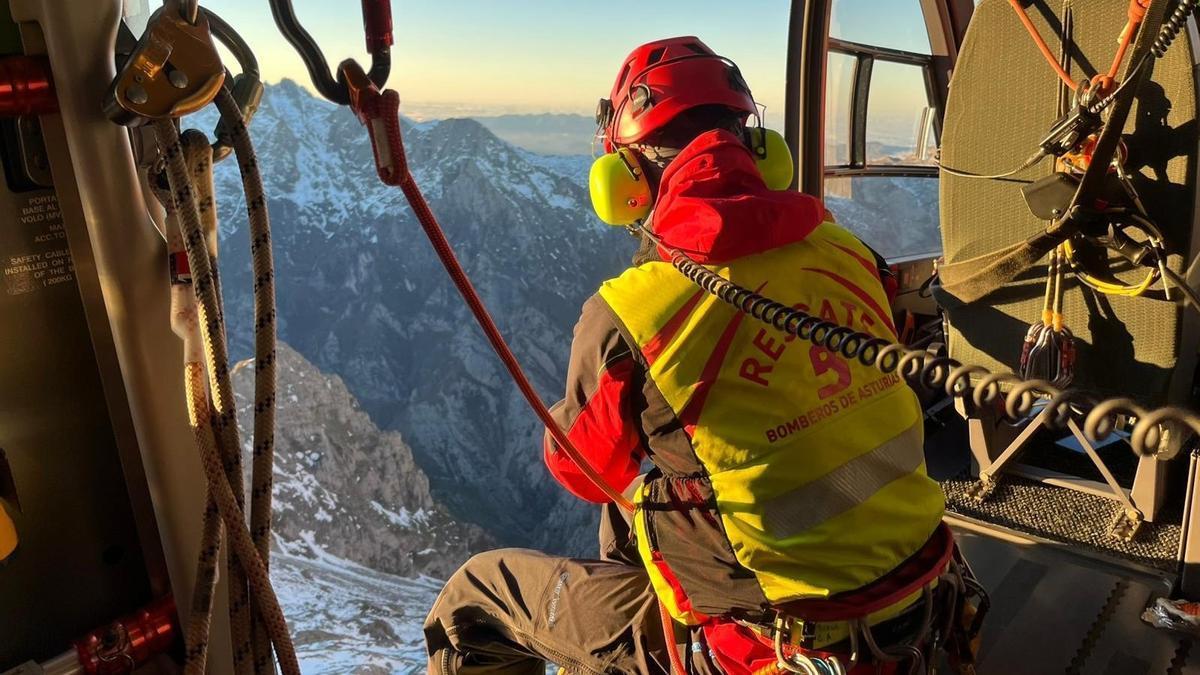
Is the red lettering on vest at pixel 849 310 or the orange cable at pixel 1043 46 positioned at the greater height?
the orange cable at pixel 1043 46

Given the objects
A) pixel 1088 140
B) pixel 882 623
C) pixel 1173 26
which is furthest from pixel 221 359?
pixel 1088 140

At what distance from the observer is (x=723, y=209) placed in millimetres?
1251

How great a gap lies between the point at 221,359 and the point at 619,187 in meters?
0.97

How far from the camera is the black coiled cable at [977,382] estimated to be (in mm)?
655

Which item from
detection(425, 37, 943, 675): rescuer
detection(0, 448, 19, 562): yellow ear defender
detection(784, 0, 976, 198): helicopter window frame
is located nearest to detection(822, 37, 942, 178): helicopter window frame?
detection(784, 0, 976, 198): helicopter window frame

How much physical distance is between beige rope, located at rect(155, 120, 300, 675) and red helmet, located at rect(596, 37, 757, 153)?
0.98 meters

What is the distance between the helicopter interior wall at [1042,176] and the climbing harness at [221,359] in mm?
2057

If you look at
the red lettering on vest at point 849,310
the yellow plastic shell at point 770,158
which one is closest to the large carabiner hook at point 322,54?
the red lettering on vest at point 849,310

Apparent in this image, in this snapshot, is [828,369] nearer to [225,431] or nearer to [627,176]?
[627,176]

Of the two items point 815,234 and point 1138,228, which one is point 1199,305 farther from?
point 815,234

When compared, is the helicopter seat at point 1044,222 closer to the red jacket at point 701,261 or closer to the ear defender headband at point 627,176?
the ear defender headband at point 627,176

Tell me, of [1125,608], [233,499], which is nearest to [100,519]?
[233,499]

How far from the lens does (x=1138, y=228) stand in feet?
6.57

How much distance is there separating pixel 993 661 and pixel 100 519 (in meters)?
2.00
